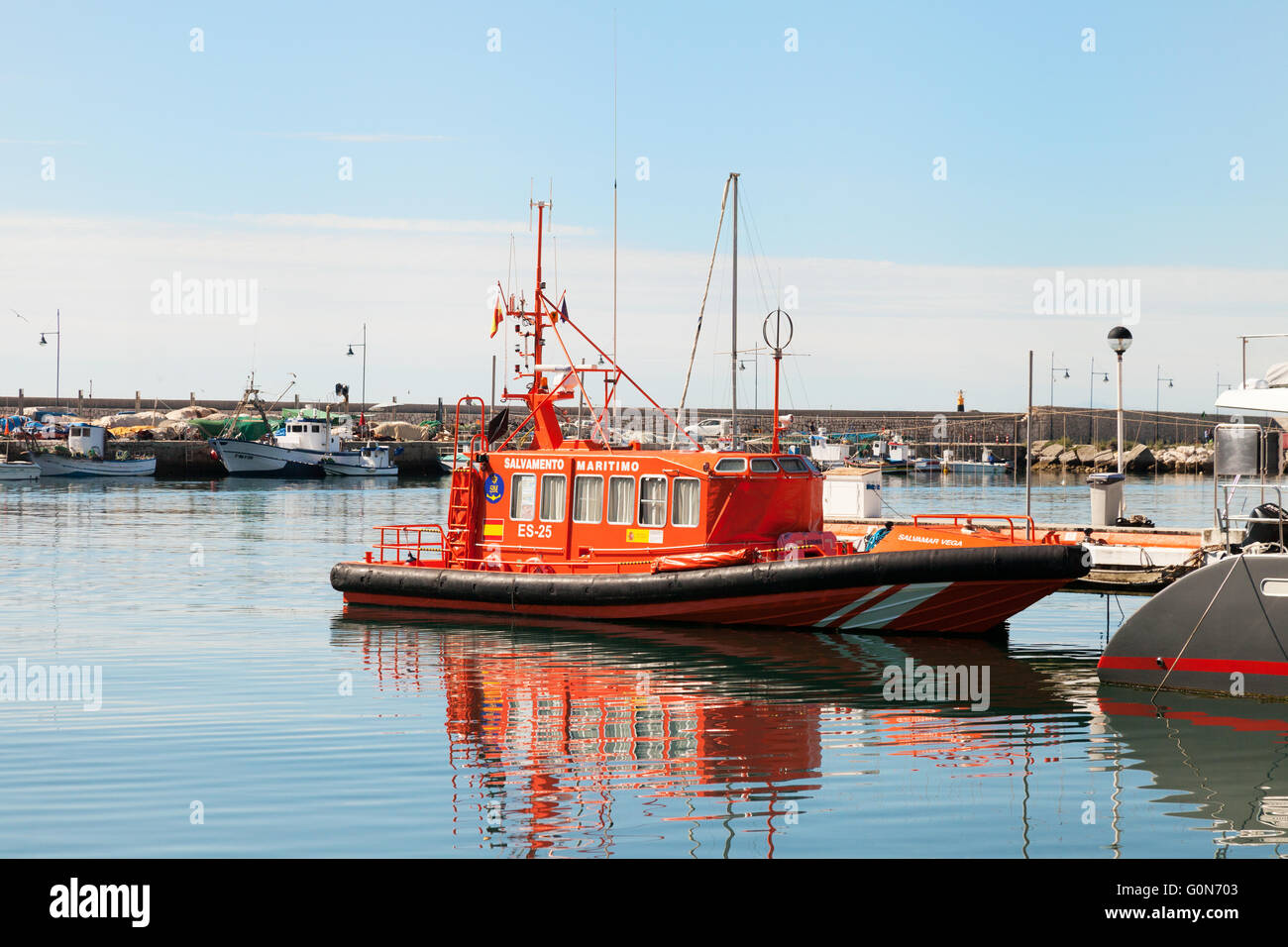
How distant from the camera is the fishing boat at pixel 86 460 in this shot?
6681 centimetres

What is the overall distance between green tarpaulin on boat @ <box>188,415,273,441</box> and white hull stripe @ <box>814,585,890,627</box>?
65035 mm

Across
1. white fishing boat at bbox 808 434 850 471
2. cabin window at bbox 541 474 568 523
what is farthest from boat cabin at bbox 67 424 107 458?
cabin window at bbox 541 474 568 523

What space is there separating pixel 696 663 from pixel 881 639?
3.17m

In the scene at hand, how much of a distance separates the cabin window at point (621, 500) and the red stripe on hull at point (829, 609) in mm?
1391

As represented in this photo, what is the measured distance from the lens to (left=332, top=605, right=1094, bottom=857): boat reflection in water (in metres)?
9.51

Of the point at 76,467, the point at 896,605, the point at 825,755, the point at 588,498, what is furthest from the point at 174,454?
the point at 825,755

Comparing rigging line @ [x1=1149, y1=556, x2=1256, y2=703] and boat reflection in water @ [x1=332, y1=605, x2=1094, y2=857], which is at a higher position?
rigging line @ [x1=1149, y1=556, x2=1256, y2=703]

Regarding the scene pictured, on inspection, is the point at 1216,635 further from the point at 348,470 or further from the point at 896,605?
the point at 348,470

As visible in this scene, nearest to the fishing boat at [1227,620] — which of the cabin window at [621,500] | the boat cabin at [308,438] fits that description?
the cabin window at [621,500]

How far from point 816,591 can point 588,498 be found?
4101 millimetres

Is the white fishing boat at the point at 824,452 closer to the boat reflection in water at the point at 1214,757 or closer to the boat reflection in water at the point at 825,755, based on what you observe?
the boat reflection in water at the point at 825,755

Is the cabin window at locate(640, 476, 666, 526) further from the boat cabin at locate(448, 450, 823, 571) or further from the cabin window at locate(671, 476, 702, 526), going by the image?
the cabin window at locate(671, 476, 702, 526)
